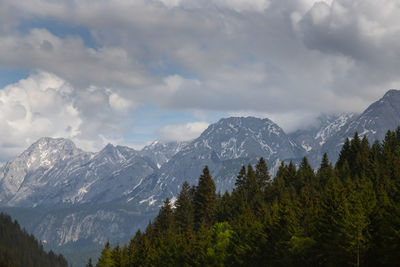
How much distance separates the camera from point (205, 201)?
117562 mm

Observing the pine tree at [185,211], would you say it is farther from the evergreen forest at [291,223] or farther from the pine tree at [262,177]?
the pine tree at [262,177]

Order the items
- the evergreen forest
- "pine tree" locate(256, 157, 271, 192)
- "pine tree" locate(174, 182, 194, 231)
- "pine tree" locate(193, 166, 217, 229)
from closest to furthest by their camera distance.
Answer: the evergreen forest
"pine tree" locate(174, 182, 194, 231)
"pine tree" locate(193, 166, 217, 229)
"pine tree" locate(256, 157, 271, 192)

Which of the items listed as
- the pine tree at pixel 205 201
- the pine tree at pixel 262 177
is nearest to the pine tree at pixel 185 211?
the pine tree at pixel 205 201

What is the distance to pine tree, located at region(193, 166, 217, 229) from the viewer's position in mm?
116562

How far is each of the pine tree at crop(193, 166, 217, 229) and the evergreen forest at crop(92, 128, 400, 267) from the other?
25 cm

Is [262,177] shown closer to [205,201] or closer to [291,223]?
[205,201]

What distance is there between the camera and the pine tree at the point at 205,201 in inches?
4589

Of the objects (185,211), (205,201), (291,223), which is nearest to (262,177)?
(205,201)

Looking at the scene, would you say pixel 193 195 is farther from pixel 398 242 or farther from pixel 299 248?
pixel 398 242

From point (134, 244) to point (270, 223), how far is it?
52.6 m

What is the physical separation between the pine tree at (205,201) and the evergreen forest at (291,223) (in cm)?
25

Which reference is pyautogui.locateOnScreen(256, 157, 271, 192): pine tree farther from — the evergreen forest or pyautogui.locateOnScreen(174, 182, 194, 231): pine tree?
pyautogui.locateOnScreen(174, 182, 194, 231): pine tree

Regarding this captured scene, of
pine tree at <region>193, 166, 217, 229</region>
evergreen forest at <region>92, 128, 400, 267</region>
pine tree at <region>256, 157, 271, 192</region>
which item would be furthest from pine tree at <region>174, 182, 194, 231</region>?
pine tree at <region>256, 157, 271, 192</region>

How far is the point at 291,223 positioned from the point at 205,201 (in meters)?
51.0
